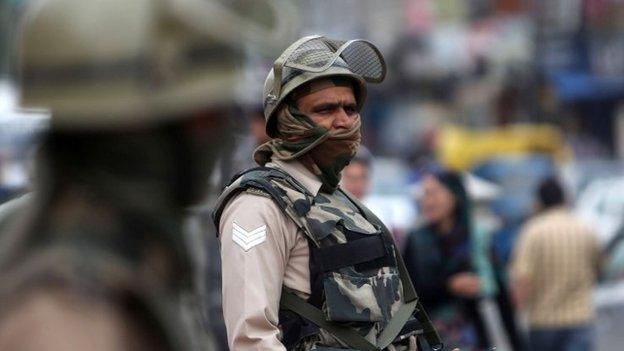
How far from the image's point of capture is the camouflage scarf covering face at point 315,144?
423 cm

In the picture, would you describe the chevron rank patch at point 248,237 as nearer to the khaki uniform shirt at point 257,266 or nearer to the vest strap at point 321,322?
the khaki uniform shirt at point 257,266

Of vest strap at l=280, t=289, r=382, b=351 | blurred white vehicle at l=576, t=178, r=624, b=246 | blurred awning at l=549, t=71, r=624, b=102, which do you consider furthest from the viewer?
blurred awning at l=549, t=71, r=624, b=102

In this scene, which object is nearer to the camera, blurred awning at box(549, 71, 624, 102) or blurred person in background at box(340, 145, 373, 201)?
blurred person in background at box(340, 145, 373, 201)

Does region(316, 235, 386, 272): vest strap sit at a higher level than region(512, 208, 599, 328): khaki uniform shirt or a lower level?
higher

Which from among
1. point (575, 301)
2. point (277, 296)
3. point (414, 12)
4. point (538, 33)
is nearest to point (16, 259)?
point (277, 296)

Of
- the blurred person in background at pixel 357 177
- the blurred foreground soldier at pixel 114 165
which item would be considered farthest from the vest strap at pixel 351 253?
the blurred person in background at pixel 357 177

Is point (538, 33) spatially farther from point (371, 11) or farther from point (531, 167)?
point (531, 167)

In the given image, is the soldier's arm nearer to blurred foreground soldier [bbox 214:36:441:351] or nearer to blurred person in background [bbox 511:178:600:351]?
blurred foreground soldier [bbox 214:36:441:351]

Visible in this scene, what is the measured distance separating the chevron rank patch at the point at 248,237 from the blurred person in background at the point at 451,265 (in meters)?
3.24

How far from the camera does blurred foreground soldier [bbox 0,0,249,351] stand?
1984 millimetres

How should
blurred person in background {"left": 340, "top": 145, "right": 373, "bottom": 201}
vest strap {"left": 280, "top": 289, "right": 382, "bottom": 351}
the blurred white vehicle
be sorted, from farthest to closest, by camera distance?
1. the blurred white vehicle
2. blurred person in background {"left": 340, "top": 145, "right": 373, "bottom": 201}
3. vest strap {"left": 280, "top": 289, "right": 382, "bottom": 351}

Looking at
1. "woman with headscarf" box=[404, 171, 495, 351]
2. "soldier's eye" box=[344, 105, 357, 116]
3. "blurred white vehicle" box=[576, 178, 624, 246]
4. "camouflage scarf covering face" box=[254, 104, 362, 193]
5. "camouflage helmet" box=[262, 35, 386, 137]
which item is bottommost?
"blurred white vehicle" box=[576, 178, 624, 246]

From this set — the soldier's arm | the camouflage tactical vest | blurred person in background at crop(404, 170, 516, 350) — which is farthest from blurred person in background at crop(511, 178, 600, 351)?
the soldier's arm

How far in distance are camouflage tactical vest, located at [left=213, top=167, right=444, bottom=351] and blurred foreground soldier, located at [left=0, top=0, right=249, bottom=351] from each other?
75.1 inches
